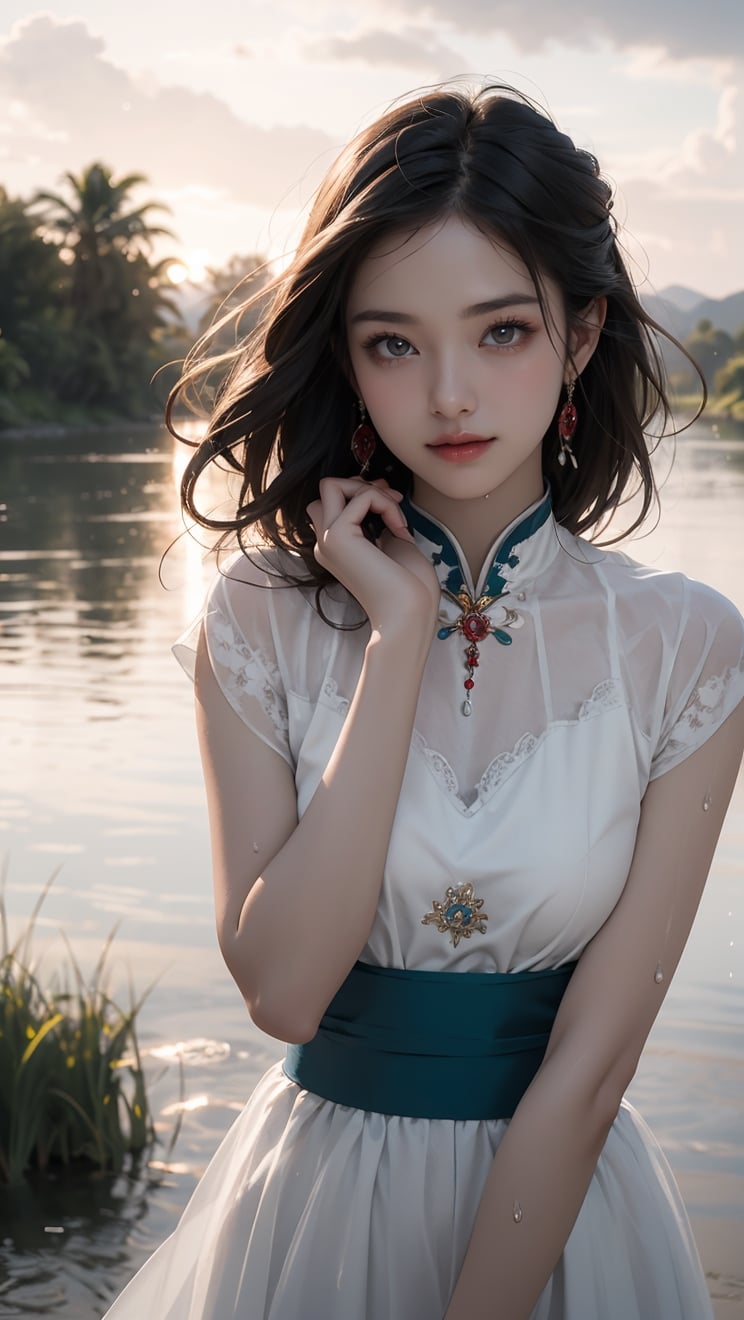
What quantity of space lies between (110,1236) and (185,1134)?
80cm

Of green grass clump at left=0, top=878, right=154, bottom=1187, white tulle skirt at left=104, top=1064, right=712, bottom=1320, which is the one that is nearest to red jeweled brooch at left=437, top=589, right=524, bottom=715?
white tulle skirt at left=104, top=1064, right=712, bottom=1320

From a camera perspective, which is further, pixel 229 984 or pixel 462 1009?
pixel 229 984

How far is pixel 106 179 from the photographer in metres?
27.9

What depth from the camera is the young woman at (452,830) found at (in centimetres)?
137

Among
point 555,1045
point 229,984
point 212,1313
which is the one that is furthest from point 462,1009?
point 229,984

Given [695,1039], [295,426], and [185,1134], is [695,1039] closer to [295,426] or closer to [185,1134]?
[185,1134]

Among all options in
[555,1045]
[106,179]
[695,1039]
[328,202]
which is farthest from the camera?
[106,179]

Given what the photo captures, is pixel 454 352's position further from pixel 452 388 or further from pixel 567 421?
pixel 567 421

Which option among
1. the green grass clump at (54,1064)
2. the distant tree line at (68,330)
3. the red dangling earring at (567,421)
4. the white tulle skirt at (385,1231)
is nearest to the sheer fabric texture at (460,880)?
the white tulle skirt at (385,1231)

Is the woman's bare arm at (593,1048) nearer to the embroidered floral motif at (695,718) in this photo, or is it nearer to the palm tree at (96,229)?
the embroidered floral motif at (695,718)

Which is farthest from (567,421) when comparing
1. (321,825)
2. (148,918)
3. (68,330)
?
(68,330)

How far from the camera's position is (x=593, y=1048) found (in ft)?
4.46

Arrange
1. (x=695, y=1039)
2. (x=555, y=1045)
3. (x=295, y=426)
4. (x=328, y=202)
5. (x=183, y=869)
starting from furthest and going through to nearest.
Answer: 1. (x=183, y=869)
2. (x=695, y=1039)
3. (x=295, y=426)
4. (x=328, y=202)
5. (x=555, y=1045)

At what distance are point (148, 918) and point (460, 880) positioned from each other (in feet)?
17.0
